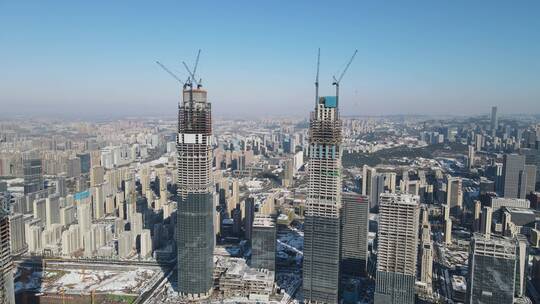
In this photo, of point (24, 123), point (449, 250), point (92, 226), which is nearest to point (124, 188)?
point (92, 226)

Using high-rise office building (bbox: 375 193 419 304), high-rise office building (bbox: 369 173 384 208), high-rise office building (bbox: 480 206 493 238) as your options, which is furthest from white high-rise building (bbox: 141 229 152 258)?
high-rise office building (bbox: 480 206 493 238)

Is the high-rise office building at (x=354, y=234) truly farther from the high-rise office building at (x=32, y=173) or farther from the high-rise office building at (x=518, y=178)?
the high-rise office building at (x=32, y=173)

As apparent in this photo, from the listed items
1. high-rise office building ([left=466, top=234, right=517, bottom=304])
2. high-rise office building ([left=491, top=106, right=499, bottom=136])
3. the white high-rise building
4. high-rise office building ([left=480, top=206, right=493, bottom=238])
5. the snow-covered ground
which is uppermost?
high-rise office building ([left=491, top=106, right=499, bottom=136])

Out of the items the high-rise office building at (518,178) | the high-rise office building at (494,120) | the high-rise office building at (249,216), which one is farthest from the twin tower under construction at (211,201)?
the high-rise office building at (494,120)

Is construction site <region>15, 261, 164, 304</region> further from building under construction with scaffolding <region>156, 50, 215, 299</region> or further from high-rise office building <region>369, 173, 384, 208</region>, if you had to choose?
high-rise office building <region>369, 173, 384, 208</region>

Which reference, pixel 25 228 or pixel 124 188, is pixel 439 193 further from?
pixel 25 228

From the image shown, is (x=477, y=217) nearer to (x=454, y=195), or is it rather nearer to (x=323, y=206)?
(x=454, y=195)

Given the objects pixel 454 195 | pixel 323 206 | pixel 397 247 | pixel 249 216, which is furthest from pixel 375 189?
pixel 397 247
